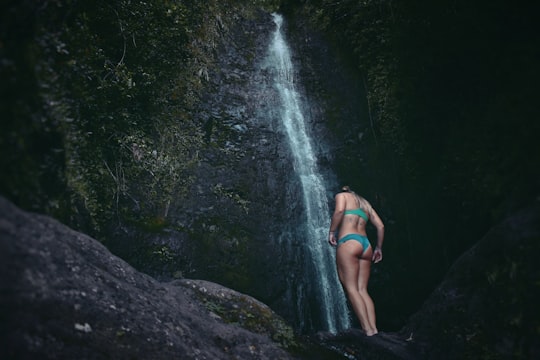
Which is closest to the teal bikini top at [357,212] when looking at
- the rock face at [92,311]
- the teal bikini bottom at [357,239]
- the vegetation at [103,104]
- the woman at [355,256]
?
the woman at [355,256]

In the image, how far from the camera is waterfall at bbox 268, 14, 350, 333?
779 centimetres

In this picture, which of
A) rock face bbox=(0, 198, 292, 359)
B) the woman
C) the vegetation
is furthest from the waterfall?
rock face bbox=(0, 198, 292, 359)

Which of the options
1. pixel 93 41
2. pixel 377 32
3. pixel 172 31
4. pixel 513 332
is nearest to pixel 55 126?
pixel 93 41

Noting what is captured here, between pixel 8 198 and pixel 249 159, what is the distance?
20.4 ft

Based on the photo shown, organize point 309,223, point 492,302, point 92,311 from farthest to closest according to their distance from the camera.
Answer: point 309,223 → point 492,302 → point 92,311

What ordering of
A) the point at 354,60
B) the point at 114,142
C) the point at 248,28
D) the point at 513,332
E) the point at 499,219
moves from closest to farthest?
the point at 513,332 < the point at 499,219 < the point at 114,142 < the point at 354,60 < the point at 248,28

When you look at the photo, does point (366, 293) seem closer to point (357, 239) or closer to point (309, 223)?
point (357, 239)

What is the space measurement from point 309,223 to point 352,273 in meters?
2.32

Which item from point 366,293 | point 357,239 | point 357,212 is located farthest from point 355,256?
point 357,212

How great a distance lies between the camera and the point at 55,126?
170 inches

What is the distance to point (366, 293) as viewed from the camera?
6.55m

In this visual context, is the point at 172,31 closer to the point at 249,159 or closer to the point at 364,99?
the point at 249,159

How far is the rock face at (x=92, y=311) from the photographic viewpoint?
2723 millimetres

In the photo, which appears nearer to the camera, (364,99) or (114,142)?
(114,142)
